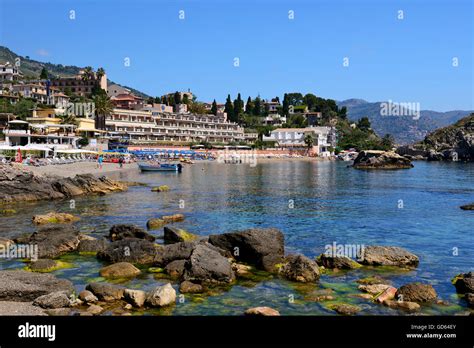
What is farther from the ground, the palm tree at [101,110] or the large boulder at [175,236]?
the palm tree at [101,110]

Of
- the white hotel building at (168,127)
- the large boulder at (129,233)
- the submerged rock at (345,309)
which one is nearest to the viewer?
the submerged rock at (345,309)

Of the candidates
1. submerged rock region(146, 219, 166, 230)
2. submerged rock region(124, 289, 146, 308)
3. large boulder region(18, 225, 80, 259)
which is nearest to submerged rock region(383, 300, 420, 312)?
submerged rock region(124, 289, 146, 308)

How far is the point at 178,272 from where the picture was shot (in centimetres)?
1791

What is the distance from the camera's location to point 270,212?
119 feet

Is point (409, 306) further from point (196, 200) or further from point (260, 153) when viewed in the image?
point (260, 153)

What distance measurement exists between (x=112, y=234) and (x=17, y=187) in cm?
1989

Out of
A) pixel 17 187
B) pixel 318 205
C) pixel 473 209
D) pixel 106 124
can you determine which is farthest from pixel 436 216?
pixel 106 124

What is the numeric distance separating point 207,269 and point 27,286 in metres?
6.30

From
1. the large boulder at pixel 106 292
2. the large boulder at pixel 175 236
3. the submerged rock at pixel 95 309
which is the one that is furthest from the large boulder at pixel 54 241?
the submerged rock at pixel 95 309

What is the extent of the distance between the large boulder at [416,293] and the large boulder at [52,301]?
11.1 meters

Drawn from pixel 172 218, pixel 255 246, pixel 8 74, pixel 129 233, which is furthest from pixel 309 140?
pixel 255 246

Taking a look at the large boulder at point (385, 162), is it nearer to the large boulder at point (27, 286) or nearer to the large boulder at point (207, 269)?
the large boulder at point (207, 269)

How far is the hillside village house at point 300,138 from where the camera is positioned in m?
170
